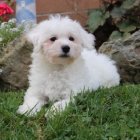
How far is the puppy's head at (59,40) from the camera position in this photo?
5.21m

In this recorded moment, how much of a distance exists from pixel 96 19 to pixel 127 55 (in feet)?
5.41

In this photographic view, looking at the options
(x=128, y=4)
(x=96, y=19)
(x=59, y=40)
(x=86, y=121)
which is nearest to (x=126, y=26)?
(x=128, y=4)

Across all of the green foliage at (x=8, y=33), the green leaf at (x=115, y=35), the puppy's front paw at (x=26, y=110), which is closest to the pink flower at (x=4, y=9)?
the green foliage at (x=8, y=33)

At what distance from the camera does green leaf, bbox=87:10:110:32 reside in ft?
26.7

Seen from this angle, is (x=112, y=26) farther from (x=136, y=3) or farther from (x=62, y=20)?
(x=62, y=20)

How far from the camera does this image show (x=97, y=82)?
5.85 m

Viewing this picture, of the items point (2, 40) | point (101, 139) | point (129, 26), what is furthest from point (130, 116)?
point (129, 26)

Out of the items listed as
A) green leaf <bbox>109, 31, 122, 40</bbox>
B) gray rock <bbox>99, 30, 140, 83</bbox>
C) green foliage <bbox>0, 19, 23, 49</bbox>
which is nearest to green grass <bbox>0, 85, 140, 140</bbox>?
gray rock <bbox>99, 30, 140, 83</bbox>

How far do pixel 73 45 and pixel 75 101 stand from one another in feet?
1.81

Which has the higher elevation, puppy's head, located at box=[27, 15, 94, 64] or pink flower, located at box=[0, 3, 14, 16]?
pink flower, located at box=[0, 3, 14, 16]

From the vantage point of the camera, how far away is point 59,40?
5.27 metres

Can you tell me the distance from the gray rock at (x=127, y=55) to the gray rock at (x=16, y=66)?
103cm

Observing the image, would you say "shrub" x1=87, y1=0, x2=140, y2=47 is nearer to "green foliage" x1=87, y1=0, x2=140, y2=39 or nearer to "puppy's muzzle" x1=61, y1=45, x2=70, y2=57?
"green foliage" x1=87, y1=0, x2=140, y2=39

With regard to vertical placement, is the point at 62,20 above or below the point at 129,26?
below
